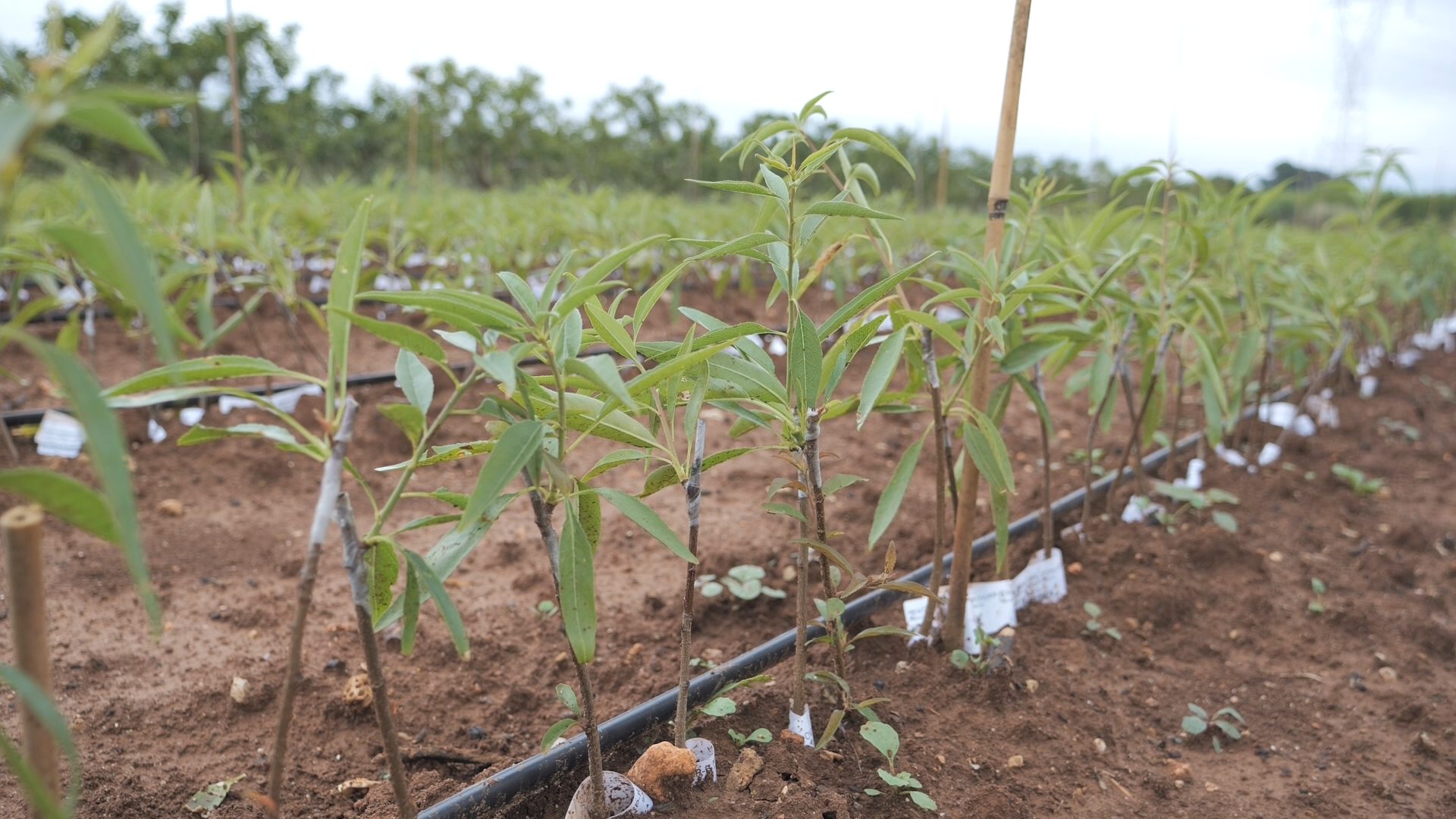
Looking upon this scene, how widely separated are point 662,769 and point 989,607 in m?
0.80

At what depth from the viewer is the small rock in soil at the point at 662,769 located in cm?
118

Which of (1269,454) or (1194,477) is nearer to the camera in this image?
(1194,477)

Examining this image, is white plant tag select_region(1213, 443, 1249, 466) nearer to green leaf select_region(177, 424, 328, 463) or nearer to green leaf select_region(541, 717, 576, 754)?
green leaf select_region(541, 717, 576, 754)

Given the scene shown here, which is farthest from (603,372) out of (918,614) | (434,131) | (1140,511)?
(434,131)

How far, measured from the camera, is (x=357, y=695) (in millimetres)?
1486

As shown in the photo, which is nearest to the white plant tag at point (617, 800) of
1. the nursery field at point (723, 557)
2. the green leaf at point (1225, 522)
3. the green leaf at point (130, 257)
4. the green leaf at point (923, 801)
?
the nursery field at point (723, 557)

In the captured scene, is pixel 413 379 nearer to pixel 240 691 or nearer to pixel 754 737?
pixel 754 737

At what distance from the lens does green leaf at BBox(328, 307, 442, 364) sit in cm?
76

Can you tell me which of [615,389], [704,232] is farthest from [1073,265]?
[704,232]

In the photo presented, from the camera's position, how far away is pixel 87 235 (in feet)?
1.89

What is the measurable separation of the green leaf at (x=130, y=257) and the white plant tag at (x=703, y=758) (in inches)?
35.8

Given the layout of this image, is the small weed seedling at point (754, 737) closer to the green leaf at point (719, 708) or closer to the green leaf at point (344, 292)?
the green leaf at point (719, 708)

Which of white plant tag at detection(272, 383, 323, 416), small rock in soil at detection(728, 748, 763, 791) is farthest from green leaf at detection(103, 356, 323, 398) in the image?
white plant tag at detection(272, 383, 323, 416)

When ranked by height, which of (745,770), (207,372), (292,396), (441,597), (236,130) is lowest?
(745,770)
